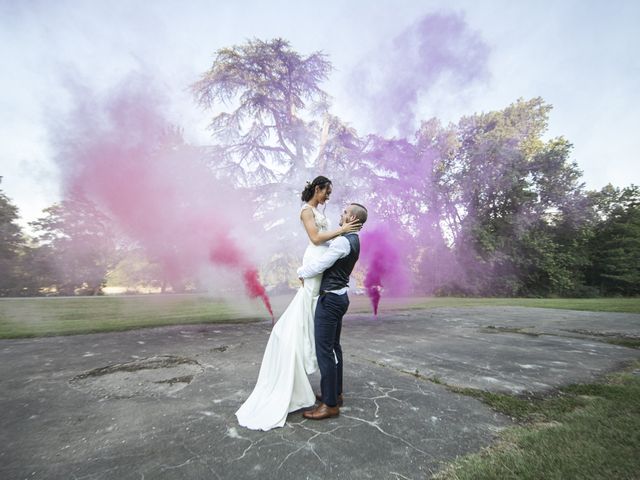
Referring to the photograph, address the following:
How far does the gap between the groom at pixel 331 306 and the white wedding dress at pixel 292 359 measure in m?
0.11

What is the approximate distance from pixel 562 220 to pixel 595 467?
30058mm

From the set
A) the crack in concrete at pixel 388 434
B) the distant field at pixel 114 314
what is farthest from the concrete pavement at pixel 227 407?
the distant field at pixel 114 314

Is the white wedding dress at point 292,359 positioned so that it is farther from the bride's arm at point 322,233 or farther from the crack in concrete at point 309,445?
the crack in concrete at point 309,445

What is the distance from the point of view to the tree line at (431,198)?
16953 mm

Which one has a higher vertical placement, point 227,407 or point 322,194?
point 322,194

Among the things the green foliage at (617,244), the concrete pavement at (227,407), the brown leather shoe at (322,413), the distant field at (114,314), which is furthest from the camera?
the green foliage at (617,244)

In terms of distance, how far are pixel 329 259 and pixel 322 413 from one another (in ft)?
4.23

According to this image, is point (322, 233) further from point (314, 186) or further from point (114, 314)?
point (114, 314)

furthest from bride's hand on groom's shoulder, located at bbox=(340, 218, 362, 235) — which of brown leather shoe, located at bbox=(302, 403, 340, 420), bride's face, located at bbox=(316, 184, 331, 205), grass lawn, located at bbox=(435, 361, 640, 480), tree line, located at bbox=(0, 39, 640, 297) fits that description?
tree line, located at bbox=(0, 39, 640, 297)

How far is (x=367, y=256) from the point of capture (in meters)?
18.2

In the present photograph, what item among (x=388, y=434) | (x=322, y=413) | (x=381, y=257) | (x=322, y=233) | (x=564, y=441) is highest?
(x=381, y=257)

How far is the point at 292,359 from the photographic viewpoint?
8.28 feet

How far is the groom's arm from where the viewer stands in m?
2.44

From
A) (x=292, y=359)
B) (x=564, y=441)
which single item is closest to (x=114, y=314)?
(x=292, y=359)
